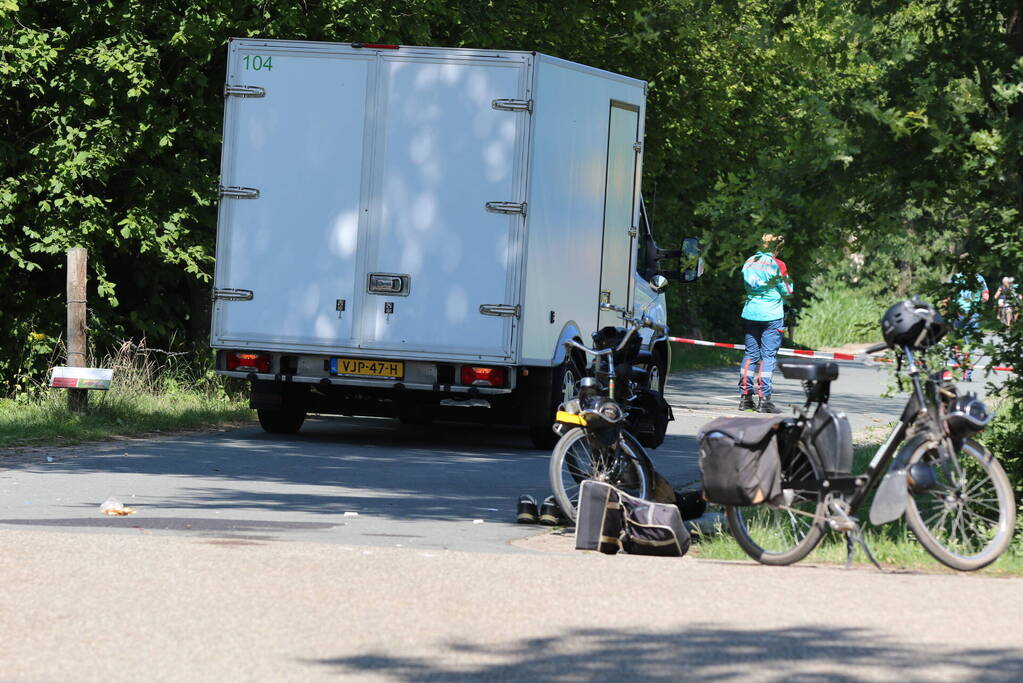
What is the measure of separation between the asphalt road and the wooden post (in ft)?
17.8

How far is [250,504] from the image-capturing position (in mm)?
10867

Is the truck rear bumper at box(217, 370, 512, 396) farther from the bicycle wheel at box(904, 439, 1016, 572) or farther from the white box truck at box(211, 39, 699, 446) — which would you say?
the bicycle wheel at box(904, 439, 1016, 572)

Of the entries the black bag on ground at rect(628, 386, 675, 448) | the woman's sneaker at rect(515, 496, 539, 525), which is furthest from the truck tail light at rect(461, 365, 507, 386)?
the woman's sneaker at rect(515, 496, 539, 525)

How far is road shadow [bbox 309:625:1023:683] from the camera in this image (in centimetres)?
580

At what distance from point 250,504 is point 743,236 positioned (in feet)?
11.1

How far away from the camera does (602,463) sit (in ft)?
31.8

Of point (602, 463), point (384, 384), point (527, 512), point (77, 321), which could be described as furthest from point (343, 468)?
point (77, 321)

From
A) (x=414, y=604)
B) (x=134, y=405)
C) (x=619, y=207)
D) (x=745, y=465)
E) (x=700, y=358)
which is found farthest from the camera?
(x=700, y=358)

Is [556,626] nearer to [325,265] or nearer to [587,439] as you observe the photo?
[587,439]

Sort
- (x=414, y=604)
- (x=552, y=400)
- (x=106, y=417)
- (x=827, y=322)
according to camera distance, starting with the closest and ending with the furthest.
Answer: (x=414, y=604)
(x=552, y=400)
(x=106, y=417)
(x=827, y=322)

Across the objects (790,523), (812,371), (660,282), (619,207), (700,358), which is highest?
(619,207)

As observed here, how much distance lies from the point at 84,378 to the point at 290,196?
105 inches

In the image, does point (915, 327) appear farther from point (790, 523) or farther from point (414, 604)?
point (414, 604)

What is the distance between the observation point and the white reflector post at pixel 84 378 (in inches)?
635
